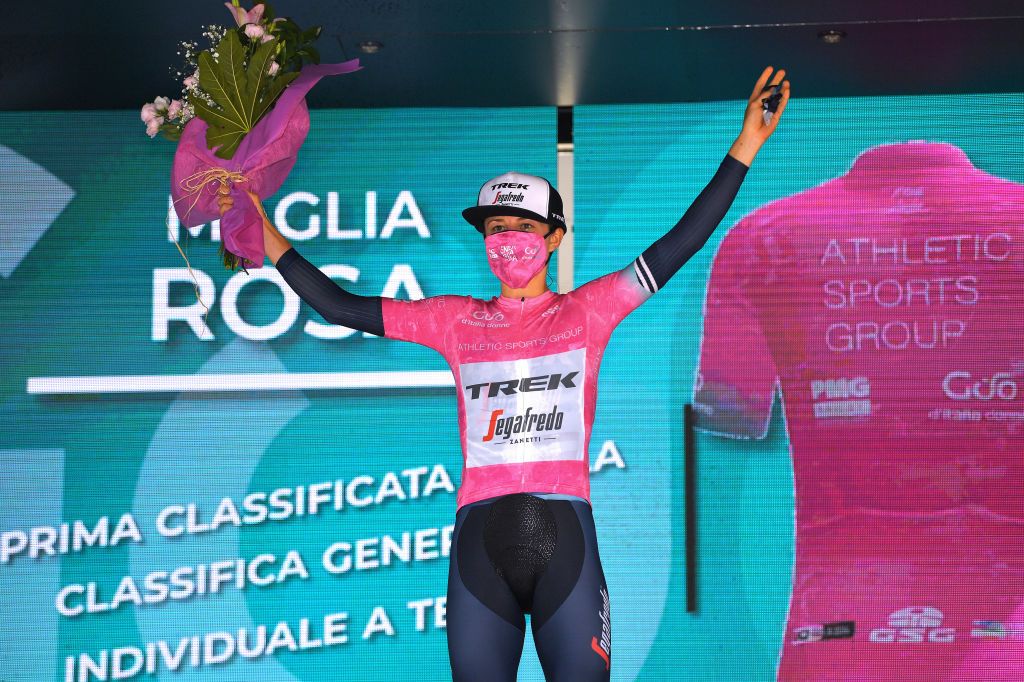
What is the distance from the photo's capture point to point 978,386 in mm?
5633

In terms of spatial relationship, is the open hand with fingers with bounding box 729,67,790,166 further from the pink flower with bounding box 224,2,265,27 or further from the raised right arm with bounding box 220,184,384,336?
the pink flower with bounding box 224,2,265,27

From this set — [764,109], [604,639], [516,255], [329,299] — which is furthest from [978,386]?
[329,299]

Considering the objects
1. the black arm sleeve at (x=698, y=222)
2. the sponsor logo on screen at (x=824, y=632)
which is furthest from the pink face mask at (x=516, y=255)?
the sponsor logo on screen at (x=824, y=632)

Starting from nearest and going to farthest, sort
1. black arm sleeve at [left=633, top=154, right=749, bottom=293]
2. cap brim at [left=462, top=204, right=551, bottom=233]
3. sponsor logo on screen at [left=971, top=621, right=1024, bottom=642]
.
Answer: black arm sleeve at [left=633, top=154, right=749, bottom=293] → cap brim at [left=462, top=204, right=551, bottom=233] → sponsor logo on screen at [left=971, top=621, right=1024, bottom=642]

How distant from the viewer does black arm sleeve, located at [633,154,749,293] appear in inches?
122

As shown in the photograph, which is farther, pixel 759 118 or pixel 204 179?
pixel 204 179

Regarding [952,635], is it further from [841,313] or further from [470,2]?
[470,2]

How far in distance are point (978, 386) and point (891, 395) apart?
398 millimetres

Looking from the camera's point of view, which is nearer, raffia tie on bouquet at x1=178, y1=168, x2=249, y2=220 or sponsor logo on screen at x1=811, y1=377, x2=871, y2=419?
raffia tie on bouquet at x1=178, y1=168, x2=249, y2=220

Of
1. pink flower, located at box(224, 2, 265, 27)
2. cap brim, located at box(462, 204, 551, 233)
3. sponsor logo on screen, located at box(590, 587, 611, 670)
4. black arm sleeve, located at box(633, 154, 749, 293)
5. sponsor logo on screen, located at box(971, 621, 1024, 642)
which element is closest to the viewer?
sponsor logo on screen, located at box(590, 587, 611, 670)

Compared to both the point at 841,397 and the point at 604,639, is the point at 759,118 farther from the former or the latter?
the point at 841,397

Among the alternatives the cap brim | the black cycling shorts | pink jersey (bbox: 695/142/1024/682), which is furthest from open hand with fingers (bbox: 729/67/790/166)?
pink jersey (bbox: 695/142/1024/682)

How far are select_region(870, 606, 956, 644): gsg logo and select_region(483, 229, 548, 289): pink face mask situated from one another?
10.1 feet

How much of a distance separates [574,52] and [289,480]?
2304mm
